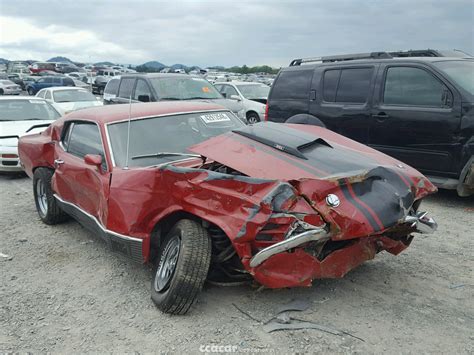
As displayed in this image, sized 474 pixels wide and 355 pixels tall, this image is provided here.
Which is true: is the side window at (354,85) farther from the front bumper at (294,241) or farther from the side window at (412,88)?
the front bumper at (294,241)

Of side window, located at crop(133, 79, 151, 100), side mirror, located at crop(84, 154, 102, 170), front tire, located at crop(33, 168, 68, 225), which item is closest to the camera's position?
side mirror, located at crop(84, 154, 102, 170)

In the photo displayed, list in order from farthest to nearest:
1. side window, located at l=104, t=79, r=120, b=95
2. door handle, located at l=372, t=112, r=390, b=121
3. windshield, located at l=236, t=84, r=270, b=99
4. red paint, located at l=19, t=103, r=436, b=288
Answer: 1. windshield, located at l=236, t=84, r=270, b=99
2. side window, located at l=104, t=79, r=120, b=95
3. door handle, located at l=372, t=112, r=390, b=121
4. red paint, located at l=19, t=103, r=436, b=288

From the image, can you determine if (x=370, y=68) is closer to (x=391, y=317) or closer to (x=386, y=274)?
(x=386, y=274)

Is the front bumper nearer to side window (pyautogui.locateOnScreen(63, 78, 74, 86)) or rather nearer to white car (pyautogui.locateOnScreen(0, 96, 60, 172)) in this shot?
white car (pyautogui.locateOnScreen(0, 96, 60, 172))

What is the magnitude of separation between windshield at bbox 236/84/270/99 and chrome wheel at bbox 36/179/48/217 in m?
9.70

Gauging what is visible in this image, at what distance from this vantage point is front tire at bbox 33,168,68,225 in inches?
214

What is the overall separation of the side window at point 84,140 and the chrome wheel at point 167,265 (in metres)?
1.09

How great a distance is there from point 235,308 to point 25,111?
7.78 m

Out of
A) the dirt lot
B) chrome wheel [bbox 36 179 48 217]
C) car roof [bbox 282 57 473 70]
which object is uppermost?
car roof [bbox 282 57 473 70]

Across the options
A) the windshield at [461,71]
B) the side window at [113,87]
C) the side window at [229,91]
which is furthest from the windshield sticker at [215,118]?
the side window at [229,91]

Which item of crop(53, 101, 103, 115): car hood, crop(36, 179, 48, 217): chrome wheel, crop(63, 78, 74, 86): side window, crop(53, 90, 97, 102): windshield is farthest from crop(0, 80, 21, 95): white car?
crop(36, 179, 48, 217): chrome wheel

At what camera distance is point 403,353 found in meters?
2.82

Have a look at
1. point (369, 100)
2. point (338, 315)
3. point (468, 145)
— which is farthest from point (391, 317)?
point (369, 100)

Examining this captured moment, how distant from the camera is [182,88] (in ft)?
31.9
